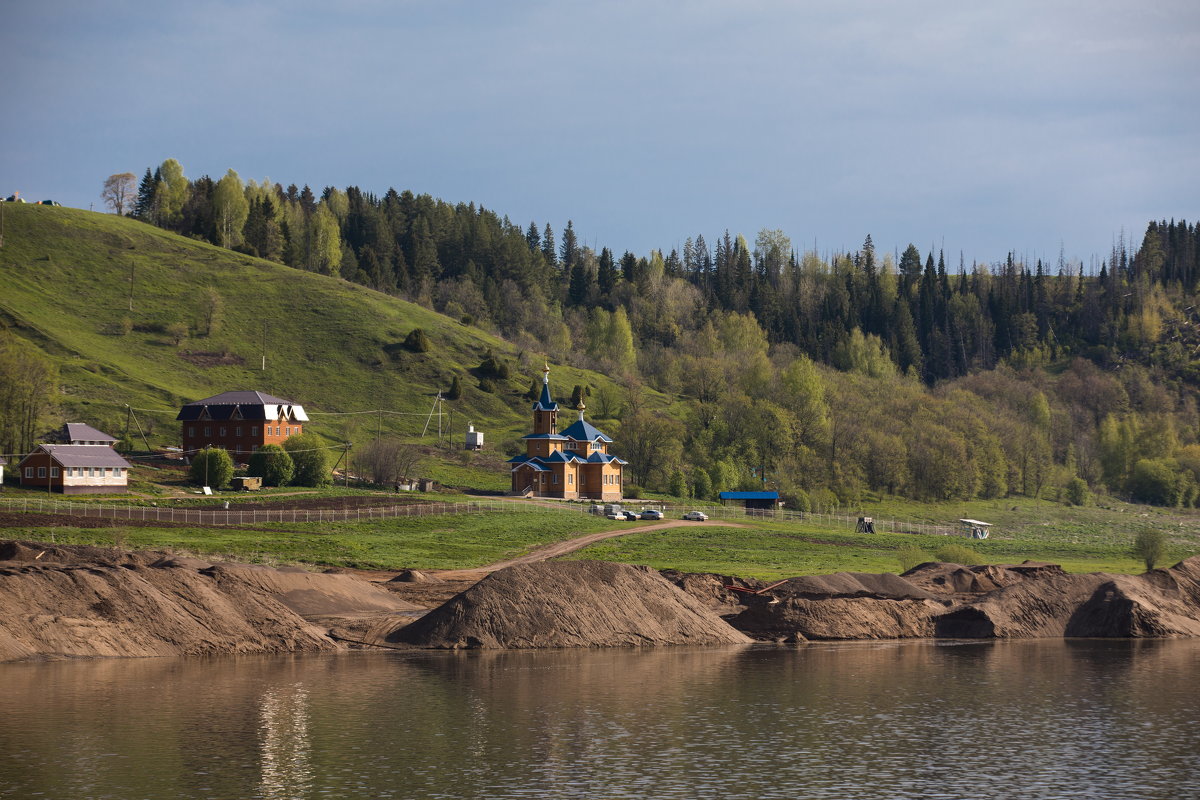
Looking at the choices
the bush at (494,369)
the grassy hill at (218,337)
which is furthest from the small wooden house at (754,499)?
the bush at (494,369)

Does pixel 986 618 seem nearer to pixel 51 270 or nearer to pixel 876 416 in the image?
pixel 876 416

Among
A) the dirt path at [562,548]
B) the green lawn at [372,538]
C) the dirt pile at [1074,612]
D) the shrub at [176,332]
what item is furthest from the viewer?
the shrub at [176,332]

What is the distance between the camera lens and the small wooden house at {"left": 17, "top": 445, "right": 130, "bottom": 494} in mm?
92062


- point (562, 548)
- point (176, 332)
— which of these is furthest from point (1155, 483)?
point (176, 332)

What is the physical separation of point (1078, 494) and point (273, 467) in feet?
343

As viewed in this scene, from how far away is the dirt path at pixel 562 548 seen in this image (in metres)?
67.7

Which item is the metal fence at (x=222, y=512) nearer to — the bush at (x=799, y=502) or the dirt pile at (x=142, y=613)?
the dirt pile at (x=142, y=613)

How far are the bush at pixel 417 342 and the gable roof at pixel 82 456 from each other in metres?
71.2

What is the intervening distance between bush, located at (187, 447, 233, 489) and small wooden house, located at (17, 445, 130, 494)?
7482mm

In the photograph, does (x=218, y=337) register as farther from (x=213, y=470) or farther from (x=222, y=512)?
(x=222, y=512)

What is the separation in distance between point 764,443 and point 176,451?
213 feet

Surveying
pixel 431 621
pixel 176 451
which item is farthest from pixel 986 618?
pixel 176 451

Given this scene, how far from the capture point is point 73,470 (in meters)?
92.6

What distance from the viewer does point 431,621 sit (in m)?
46.2
